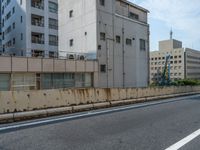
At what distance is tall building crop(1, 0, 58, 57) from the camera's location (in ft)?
151

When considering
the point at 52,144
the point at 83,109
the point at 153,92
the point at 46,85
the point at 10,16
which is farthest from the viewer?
the point at 10,16

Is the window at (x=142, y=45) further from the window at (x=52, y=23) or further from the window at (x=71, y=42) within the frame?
the window at (x=52, y=23)

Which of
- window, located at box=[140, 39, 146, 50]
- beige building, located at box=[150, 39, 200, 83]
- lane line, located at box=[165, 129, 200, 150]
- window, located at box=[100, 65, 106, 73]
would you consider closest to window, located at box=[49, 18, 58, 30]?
window, located at box=[140, 39, 146, 50]

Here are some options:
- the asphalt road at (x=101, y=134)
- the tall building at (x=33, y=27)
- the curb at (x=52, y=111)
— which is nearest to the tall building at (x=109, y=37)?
the tall building at (x=33, y=27)

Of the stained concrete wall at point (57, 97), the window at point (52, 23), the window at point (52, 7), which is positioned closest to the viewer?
the stained concrete wall at point (57, 97)

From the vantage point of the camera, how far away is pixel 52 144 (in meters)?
5.74

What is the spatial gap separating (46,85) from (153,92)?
16050mm

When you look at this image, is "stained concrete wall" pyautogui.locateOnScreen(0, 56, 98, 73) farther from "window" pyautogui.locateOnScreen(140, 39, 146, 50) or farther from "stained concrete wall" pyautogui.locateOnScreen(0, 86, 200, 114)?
"stained concrete wall" pyautogui.locateOnScreen(0, 86, 200, 114)

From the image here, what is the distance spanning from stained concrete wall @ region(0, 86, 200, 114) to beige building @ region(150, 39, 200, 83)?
109777 mm

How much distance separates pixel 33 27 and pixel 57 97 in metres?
39.5

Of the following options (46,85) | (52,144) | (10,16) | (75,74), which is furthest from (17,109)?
(10,16)

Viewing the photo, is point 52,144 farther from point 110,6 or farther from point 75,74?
point 110,6

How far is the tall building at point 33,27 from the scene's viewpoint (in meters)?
46.0

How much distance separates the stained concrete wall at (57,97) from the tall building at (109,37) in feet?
57.4
